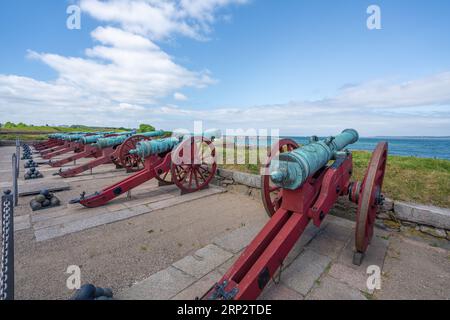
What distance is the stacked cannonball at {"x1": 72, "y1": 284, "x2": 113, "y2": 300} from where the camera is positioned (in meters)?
1.93

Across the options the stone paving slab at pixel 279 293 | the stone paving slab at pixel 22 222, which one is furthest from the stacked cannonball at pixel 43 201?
the stone paving slab at pixel 279 293

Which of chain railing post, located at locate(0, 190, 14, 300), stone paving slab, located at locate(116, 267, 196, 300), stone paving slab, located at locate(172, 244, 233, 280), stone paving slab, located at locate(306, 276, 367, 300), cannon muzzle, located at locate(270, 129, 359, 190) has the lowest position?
stone paving slab, located at locate(306, 276, 367, 300)

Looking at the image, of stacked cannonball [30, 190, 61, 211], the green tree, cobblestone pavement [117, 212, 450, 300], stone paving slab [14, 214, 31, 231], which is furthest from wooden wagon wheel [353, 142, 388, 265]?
the green tree

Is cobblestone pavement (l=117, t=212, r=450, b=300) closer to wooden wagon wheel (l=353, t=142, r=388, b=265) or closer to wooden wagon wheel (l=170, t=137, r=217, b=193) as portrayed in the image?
wooden wagon wheel (l=353, t=142, r=388, b=265)

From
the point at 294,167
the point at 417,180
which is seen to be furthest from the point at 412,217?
the point at 294,167

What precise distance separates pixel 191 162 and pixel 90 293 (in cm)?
437

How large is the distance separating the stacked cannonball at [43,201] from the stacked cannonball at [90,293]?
3.89 meters

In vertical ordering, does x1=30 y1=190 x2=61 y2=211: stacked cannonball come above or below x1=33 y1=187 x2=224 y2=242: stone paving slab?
above

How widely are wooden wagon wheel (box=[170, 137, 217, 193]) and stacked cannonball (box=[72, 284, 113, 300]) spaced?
3.64 metres

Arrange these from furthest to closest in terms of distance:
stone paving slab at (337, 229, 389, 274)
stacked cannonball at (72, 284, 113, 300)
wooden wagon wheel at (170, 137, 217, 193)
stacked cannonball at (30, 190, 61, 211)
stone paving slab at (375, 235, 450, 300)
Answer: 1. wooden wagon wheel at (170, 137, 217, 193)
2. stacked cannonball at (30, 190, 61, 211)
3. stone paving slab at (337, 229, 389, 274)
4. stone paving slab at (375, 235, 450, 300)
5. stacked cannonball at (72, 284, 113, 300)

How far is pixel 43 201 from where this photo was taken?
4.97 meters

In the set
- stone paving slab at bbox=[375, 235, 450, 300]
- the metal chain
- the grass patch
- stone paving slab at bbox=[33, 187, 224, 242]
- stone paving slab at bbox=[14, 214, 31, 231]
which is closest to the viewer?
the metal chain

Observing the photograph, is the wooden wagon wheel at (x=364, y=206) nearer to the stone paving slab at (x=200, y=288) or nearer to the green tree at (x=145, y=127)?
the stone paving slab at (x=200, y=288)
